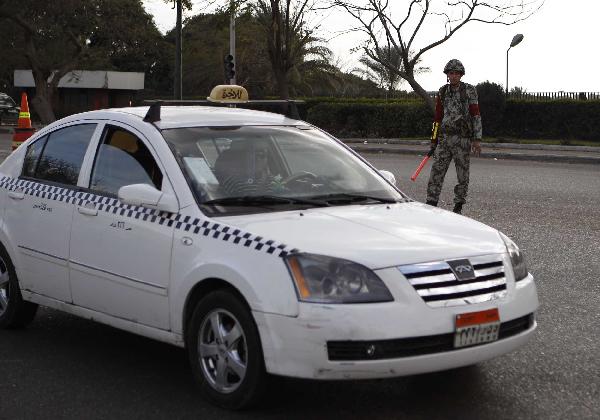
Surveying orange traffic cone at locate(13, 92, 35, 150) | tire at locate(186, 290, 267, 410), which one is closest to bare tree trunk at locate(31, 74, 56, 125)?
orange traffic cone at locate(13, 92, 35, 150)

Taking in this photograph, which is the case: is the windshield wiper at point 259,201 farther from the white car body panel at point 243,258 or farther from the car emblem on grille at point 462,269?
the car emblem on grille at point 462,269

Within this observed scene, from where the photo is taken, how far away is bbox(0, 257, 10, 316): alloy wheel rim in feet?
21.4

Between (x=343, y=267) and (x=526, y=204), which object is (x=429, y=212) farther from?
(x=526, y=204)

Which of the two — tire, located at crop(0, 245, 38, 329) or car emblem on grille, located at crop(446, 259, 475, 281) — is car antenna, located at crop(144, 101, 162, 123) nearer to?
tire, located at crop(0, 245, 38, 329)

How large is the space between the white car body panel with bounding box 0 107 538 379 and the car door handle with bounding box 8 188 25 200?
4 cm

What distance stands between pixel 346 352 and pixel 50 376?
1853 mm

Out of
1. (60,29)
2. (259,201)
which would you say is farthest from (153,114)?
(60,29)

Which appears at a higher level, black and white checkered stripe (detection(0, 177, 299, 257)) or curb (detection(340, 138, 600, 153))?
black and white checkered stripe (detection(0, 177, 299, 257))

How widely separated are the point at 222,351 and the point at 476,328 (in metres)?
1.17

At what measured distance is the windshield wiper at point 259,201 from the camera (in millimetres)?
5289

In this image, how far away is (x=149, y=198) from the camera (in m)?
5.27

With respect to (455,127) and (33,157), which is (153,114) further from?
(455,127)

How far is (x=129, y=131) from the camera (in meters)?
5.89

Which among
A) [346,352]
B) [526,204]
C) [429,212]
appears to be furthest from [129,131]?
[526,204]
